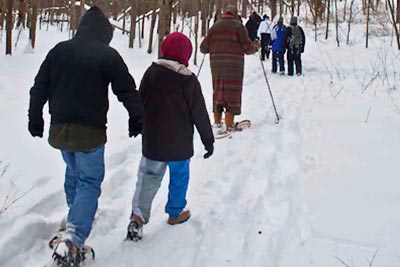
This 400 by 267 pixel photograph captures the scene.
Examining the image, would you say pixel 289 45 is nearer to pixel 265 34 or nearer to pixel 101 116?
pixel 265 34

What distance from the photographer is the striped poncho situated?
7320mm

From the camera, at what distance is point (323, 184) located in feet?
16.6

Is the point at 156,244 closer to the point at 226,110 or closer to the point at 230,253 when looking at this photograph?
the point at 230,253

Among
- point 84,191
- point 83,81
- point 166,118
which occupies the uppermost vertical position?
point 83,81

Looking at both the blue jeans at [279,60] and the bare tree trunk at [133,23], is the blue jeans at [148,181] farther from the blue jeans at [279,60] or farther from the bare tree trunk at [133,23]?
the bare tree trunk at [133,23]

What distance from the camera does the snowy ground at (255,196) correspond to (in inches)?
145

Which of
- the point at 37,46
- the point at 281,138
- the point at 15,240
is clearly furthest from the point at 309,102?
the point at 37,46

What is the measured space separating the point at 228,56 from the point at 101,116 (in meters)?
4.23

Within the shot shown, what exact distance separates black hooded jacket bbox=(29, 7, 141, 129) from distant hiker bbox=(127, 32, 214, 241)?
2.01ft

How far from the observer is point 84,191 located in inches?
138

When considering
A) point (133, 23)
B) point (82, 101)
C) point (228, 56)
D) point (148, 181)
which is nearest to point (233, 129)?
point (228, 56)

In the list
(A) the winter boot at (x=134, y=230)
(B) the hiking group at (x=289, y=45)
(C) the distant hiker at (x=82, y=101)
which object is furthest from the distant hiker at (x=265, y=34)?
(C) the distant hiker at (x=82, y=101)

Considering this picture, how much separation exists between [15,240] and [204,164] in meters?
2.82

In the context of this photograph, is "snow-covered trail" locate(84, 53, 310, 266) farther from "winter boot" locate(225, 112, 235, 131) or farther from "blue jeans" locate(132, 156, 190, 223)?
"winter boot" locate(225, 112, 235, 131)
